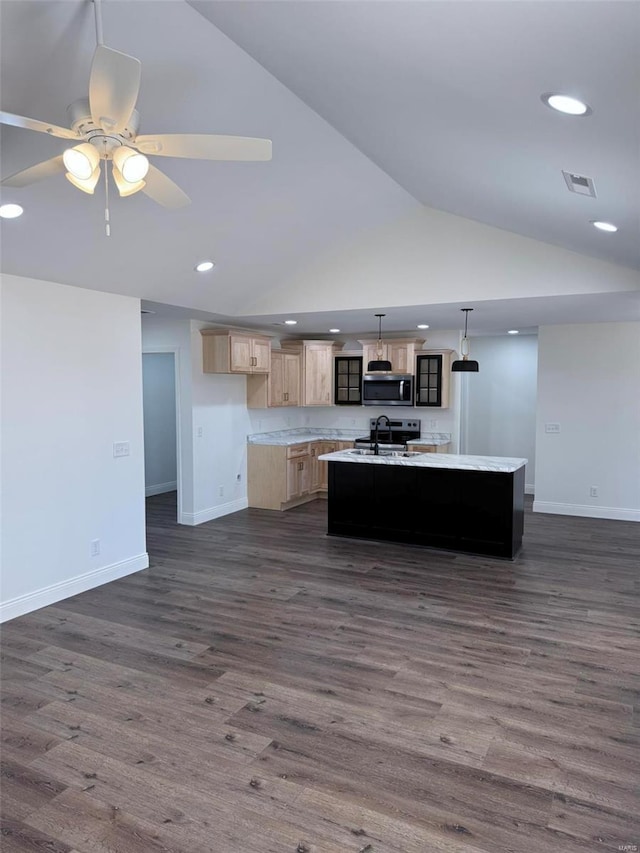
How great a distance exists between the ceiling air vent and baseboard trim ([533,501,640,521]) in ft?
17.0

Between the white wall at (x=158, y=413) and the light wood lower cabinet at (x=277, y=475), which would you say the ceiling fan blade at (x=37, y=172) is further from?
the white wall at (x=158, y=413)

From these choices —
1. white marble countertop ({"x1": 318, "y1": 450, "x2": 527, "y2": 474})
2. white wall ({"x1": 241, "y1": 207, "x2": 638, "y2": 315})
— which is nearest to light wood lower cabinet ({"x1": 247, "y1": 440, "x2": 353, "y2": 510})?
white marble countertop ({"x1": 318, "y1": 450, "x2": 527, "y2": 474})

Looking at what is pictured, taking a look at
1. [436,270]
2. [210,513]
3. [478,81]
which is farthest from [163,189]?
[210,513]

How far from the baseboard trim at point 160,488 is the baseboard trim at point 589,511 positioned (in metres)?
5.54

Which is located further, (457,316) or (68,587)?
(457,316)

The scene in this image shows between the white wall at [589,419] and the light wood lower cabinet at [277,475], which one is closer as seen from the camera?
the white wall at [589,419]

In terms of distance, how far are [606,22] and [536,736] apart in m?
2.94

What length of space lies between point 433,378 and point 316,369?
5.77ft

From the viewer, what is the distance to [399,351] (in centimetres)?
830

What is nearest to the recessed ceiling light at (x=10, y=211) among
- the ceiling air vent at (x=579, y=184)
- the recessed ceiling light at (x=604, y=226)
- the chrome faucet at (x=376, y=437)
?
the ceiling air vent at (x=579, y=184)

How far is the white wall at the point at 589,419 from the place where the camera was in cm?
709

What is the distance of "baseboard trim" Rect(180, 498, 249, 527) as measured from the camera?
23.0 feet

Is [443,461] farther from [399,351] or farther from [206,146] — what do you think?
[206,146]

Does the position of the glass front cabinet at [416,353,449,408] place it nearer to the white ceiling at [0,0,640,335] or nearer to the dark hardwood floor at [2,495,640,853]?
the white ceiling at [0,0,640,335]
